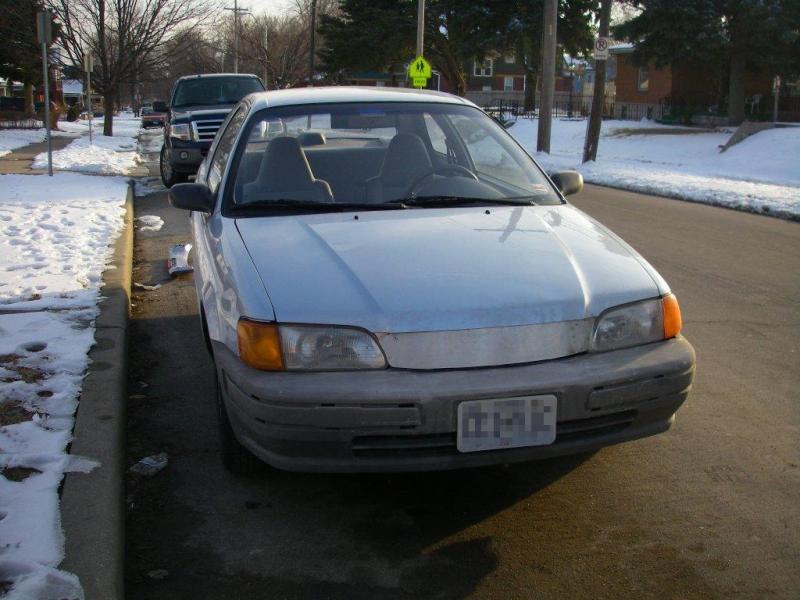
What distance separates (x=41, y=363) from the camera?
4754 millimetres

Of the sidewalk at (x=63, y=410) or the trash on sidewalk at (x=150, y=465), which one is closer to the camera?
the sidewalk at (x=63, y=410)

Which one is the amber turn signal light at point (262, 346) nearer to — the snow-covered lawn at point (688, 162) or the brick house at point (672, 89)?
the snow-covered lawn at point (688, 162)

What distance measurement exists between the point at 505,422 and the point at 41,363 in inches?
113

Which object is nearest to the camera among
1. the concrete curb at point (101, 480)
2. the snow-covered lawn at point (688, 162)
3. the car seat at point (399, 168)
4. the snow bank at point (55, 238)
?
the concrete curb at point (101, 480)

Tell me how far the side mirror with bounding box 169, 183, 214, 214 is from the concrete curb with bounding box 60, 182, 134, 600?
0.96 meters

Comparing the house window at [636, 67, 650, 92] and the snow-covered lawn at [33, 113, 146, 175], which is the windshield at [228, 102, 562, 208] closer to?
the snow-covered lawn at [33, 113, 146, 175]

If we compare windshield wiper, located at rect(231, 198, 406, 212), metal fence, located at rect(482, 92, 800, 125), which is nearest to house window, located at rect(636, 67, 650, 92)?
metal fence, located at rect(482, 92, 800, 125)

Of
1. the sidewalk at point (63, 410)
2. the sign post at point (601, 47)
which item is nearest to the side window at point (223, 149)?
the sidewalk at point (63, 410)

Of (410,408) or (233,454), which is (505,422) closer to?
(410,408)

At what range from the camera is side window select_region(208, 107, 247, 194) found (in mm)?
4759

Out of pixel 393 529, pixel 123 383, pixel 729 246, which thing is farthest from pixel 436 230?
pixel 729 246

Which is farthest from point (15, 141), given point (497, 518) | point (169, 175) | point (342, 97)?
point (497, 518)

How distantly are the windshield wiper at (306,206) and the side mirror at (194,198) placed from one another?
0.27m

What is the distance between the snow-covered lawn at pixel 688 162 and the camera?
48.2 feet
